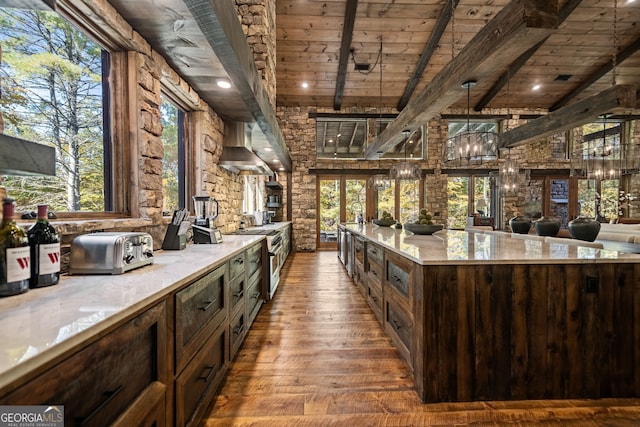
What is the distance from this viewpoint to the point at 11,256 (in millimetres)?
970

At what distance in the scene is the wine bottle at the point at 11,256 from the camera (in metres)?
0.97

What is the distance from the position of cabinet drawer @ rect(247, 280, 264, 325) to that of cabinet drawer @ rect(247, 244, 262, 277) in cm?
15

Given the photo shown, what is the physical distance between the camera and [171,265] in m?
1.55

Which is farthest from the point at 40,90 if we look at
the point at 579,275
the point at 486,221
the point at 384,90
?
the point at 486,221

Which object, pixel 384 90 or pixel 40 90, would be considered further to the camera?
pixel 384 90

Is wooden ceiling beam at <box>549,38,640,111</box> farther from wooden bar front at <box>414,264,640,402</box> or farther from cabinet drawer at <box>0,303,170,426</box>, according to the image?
cabinet drawer at <box>0,303,170,426</box>

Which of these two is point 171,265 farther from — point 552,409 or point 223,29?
point 552,409

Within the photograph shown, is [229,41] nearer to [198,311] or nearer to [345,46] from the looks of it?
[198,311]

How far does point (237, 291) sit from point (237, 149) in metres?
1.96

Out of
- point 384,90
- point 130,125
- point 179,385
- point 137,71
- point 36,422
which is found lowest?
point 179,385

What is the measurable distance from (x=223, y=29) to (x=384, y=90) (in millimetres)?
6423

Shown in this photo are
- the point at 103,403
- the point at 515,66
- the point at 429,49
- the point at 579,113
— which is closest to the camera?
the point at 103,403

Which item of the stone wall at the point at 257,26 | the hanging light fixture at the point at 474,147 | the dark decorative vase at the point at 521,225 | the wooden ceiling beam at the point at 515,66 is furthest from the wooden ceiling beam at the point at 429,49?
the dark decorative vase at the point at 521,225

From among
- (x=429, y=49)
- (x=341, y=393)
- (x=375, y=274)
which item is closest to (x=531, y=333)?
(x=341, y=393)
